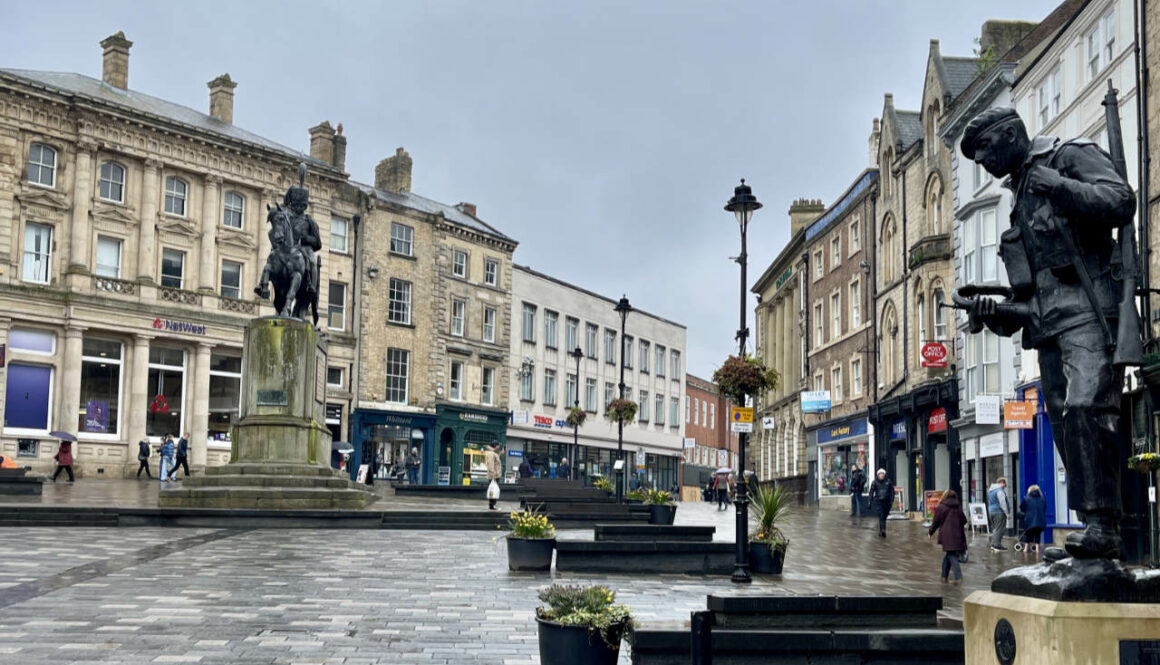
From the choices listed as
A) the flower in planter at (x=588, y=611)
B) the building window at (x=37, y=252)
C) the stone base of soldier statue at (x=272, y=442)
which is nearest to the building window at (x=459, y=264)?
the building window at (x=37, y=252)

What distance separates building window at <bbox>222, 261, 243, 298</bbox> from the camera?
47.4 metres

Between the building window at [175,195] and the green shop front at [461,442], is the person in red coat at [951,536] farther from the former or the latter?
the green shop front at [461,442]

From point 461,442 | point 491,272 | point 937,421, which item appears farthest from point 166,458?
point 491,272

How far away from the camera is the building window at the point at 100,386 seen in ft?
137

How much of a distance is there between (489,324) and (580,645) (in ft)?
173

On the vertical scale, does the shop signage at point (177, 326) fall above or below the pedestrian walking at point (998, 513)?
above

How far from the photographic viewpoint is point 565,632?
7207 mm

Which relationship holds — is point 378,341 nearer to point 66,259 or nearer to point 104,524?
point 66,259

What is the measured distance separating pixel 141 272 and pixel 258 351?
23798mm

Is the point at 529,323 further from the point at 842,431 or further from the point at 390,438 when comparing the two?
the point at 842,431

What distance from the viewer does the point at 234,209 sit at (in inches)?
1886

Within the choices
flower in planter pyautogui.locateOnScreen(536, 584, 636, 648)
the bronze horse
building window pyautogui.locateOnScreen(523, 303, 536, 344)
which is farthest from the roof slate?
flower in planter pyautogui.locateOnScreen(536, 584, 636, 648)

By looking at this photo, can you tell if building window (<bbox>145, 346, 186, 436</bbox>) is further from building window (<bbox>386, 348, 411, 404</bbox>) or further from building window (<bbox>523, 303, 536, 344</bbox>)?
building window (<bbox>523, 303, 536, 344</bbox>)

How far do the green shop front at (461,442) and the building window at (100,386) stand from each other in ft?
53.3
